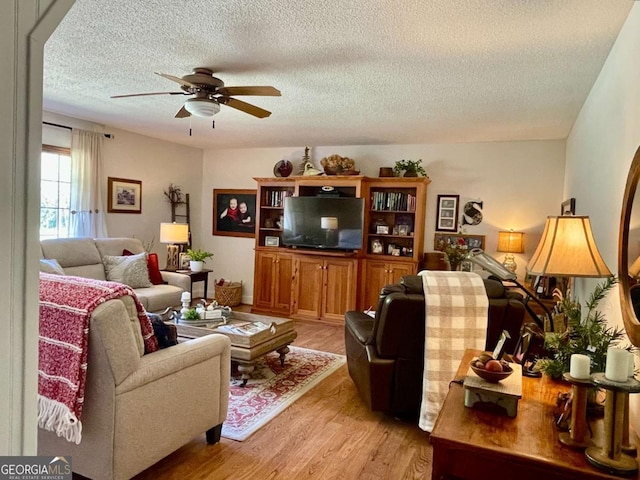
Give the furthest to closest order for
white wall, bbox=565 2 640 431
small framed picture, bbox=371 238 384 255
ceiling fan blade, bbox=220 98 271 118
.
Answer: small framed picture, bbox=371 238 384 255 → ceiling fan blade, bbox=220 98 271 118 → white wall, bbox=565 2 640 431

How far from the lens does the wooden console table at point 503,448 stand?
1.16 meters

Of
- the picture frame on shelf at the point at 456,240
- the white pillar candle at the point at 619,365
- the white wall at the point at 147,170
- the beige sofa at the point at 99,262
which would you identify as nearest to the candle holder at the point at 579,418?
the white pillar candle at the point at 619,365

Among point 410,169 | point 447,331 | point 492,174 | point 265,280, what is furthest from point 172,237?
point 492,174

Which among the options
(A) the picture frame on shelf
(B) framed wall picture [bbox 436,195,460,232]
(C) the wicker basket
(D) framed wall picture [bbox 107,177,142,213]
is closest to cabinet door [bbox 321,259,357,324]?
(A) the picture frame on shelf

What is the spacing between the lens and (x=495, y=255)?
5293 mm

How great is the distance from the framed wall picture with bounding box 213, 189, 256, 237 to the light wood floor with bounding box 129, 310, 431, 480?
3877 millimetres

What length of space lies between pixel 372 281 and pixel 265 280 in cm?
157

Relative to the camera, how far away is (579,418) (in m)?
1.23

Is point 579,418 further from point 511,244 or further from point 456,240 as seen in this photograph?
point 456,240

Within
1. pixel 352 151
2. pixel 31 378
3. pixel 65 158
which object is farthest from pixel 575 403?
pixel 65 158

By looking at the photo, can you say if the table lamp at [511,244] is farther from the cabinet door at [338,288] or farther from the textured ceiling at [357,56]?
the cabinet door at [338,288]

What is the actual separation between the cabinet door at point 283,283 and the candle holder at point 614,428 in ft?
16.3

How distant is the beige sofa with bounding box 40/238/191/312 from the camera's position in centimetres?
439

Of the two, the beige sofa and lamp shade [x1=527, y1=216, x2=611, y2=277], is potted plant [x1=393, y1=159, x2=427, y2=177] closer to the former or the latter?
the beige sofa
